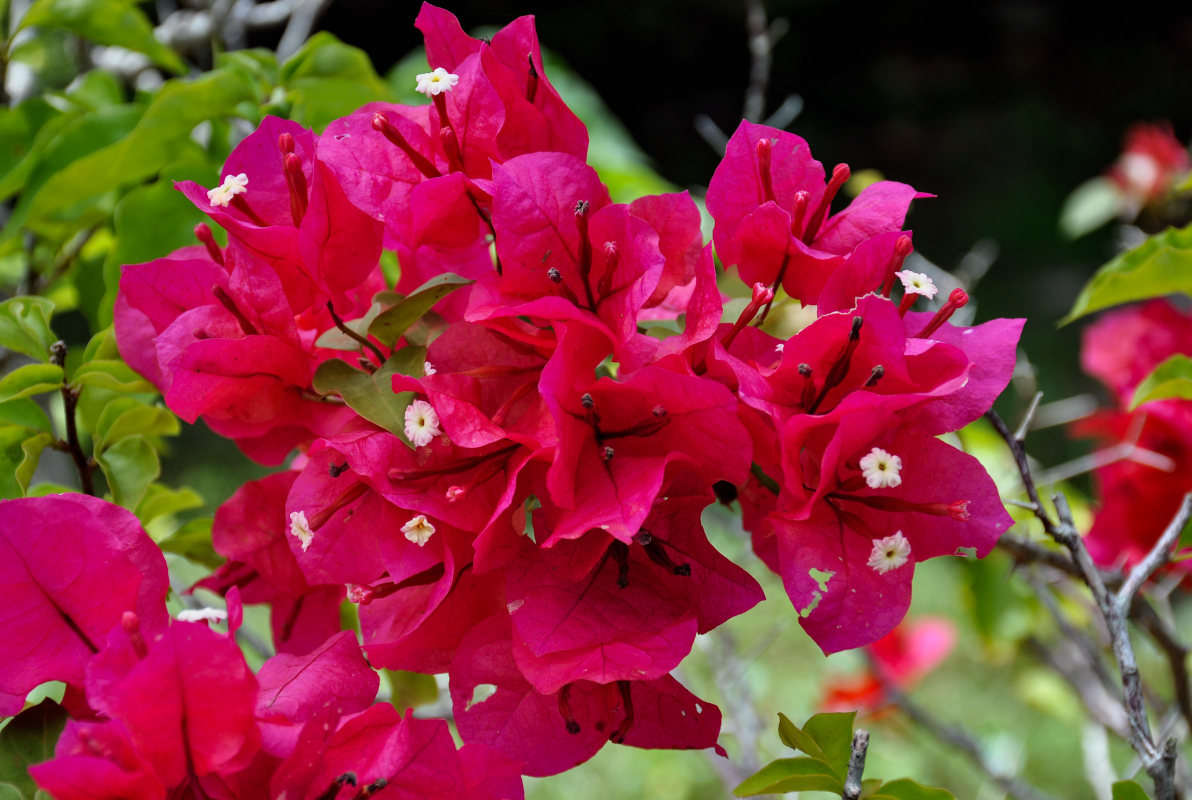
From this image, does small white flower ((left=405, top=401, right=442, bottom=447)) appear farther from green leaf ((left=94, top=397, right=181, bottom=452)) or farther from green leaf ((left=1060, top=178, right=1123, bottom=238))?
green leaf ((left=1060, top=178, right=1123, bottom=238))

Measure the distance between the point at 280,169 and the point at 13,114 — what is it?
0.34 metres

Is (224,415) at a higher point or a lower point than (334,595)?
higher

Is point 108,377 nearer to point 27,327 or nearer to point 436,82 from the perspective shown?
point 27,327

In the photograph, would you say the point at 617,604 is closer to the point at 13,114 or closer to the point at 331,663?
the point at 331,663

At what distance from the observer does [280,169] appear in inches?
17.4

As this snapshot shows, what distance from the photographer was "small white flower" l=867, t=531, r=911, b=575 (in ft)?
1.25

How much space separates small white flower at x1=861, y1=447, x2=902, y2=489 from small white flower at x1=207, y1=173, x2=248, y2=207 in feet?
0.91

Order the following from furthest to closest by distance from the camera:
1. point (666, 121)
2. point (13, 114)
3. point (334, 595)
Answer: point (666, 121) → point (13, 114) → point (334, 595)

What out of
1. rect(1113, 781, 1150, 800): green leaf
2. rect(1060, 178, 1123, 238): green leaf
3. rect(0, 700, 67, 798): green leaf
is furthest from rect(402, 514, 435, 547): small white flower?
rect(1060, 178, 1123, 238): green leaf

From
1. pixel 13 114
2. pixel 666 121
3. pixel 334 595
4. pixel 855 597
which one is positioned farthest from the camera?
pixel 666 121

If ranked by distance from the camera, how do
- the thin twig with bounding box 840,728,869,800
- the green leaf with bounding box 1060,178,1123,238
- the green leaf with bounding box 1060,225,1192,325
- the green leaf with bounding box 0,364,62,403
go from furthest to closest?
the green leaf with bounding box 1060,178,1123,238
the green leaf with bounding box 1060,225,1192,325
the green leaf with bounding box 0,364,62,403
the thin twig with bounding box 840,728,869,800

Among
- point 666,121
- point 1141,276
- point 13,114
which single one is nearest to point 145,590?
point 13,114

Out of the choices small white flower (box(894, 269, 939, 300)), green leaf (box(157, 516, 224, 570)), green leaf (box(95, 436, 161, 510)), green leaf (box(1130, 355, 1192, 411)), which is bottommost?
green leaf (box(157, 516, 224, 570))

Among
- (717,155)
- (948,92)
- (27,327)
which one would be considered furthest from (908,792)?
(948,92)
